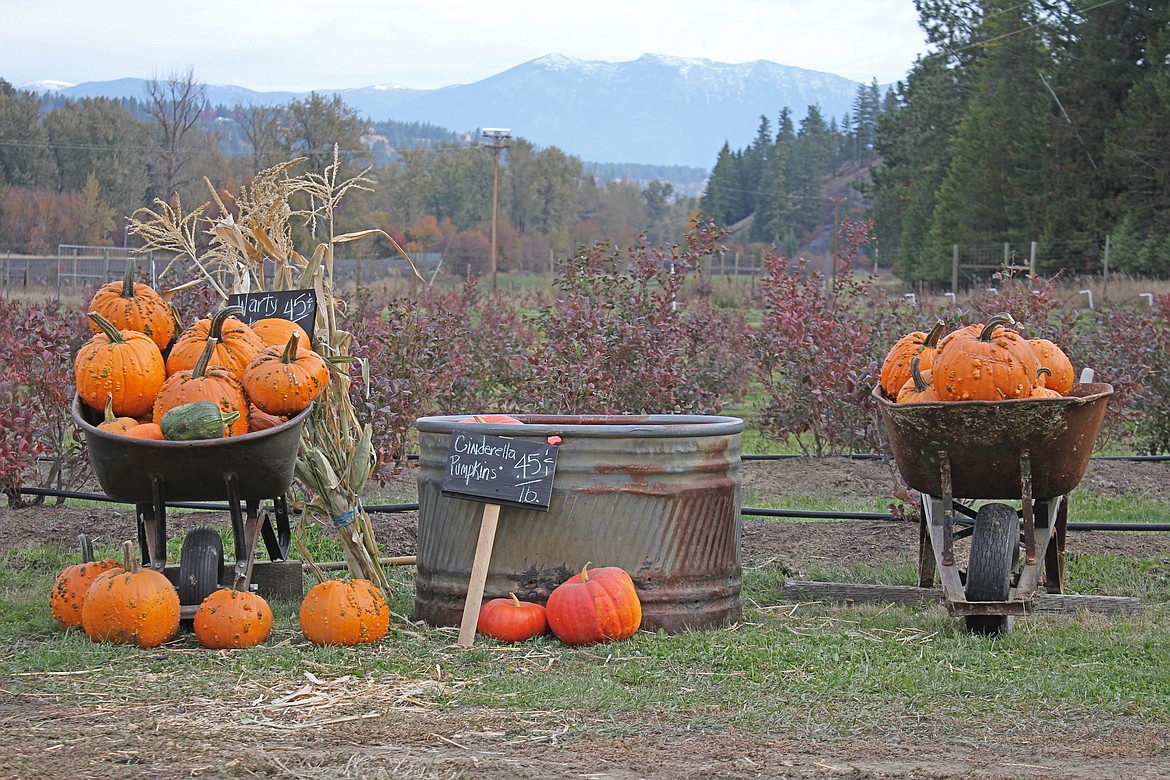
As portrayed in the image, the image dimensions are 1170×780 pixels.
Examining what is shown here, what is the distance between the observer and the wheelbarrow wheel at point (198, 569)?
17.1 ft

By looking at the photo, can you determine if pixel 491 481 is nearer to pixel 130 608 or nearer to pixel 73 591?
pixel 130 608

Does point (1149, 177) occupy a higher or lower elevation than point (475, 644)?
higher

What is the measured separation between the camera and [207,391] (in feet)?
16.4

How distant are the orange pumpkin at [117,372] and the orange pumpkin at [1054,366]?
12.4 ft

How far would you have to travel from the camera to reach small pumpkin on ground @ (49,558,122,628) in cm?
509

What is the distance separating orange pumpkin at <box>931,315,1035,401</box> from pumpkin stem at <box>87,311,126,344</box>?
11.1 ft

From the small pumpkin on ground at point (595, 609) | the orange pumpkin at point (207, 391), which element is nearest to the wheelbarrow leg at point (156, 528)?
the orange pumpkin at point (207, 391)

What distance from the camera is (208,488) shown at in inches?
201

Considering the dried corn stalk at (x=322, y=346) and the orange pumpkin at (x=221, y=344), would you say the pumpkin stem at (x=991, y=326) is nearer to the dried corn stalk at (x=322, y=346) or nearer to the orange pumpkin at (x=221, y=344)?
the dried corn stalk at (x=322, y=346)

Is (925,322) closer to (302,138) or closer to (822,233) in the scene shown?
(302,138)

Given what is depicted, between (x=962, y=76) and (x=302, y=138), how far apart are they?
2771 cm

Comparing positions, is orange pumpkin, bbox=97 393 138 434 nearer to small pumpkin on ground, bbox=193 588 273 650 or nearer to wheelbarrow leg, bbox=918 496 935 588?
small pumpkin on ground, bbox=193 588 273 650

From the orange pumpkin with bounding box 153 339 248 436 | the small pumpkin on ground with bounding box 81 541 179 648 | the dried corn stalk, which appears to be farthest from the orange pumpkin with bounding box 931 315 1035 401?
the small pumpkin on ground with bounding box 81 541 179 648

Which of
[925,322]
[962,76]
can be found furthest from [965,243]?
[925,322]
